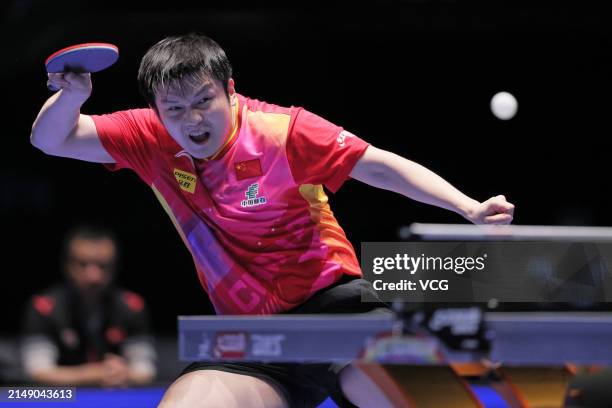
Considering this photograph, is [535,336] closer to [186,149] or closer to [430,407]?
Result: [430,407]

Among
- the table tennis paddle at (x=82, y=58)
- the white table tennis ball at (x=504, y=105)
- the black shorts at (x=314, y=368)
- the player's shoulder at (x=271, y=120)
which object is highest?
the white table tennis ball at (x=504, y=105)

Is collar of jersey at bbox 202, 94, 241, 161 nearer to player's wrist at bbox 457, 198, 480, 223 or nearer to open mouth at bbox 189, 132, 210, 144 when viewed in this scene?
open mouth at bbox 189, 132, 210, 144

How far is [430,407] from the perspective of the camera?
2.31m

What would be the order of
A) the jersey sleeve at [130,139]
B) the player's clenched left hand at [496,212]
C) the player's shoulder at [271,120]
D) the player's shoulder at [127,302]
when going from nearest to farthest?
the player's clenched left hand at [496,212]
the player's shoulder at [271,120]
the jersey sleeve at [130,139]
the player's shoulder at [127,302]

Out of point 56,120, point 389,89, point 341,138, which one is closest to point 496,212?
point 341,138

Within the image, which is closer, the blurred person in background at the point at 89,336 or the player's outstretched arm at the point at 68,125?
the player's outstretched arm at the point at 68,125

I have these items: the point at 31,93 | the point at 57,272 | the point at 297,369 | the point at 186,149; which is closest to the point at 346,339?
the point at 297,369

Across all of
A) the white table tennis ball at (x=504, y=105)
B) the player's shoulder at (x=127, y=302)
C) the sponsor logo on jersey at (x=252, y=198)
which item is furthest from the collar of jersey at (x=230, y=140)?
the white table tennis ball at (x=504, y=105)

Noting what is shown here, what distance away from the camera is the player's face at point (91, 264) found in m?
4.57

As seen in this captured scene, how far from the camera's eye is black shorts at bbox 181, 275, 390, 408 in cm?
246

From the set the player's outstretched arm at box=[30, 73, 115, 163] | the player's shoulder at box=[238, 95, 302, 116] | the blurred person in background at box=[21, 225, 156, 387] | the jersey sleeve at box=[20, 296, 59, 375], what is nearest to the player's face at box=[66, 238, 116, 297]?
the blurred person in background at box=[21, 225, 156, 387]

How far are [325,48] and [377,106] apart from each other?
40cm

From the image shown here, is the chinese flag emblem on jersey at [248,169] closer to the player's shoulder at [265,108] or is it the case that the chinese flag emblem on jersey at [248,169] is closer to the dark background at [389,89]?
the player's shoulder at [265,108]

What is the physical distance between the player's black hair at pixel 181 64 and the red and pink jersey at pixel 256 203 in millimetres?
167
